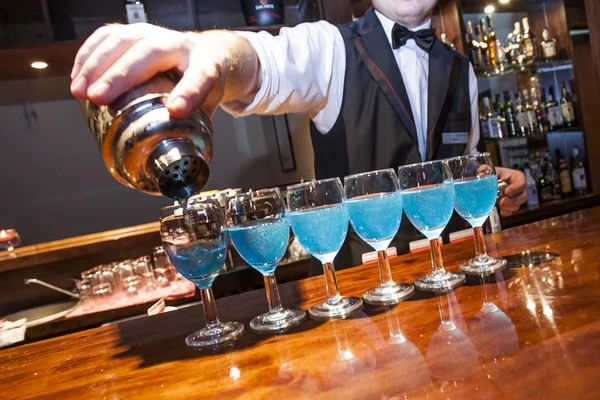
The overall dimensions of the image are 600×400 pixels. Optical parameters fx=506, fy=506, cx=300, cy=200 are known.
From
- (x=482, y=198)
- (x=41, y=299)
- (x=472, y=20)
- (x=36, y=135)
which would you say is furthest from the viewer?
(x=36, y=135)

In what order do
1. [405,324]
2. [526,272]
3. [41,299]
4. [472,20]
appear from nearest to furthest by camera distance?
[405,324] < [526,272] < [41,299] < [472,20]

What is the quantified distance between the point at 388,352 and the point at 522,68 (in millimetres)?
3699

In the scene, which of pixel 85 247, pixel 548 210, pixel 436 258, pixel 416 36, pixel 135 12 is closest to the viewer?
pixel 436 258

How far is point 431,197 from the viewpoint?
94 centimetres

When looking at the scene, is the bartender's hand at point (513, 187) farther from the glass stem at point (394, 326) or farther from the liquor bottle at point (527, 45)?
the liquor bottle at point (527, 45)

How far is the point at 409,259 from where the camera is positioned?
3.93 feet

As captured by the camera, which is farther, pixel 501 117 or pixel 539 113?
pixel 539 113

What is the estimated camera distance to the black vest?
1.92 m

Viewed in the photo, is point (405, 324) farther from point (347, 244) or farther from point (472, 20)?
point (472, 20)

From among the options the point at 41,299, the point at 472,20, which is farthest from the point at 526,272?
the point at 472,20

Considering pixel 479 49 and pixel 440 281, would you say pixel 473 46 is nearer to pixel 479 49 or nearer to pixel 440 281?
pixel 479 49

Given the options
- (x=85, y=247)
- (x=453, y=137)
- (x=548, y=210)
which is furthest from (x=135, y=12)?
(x=548, y=210)

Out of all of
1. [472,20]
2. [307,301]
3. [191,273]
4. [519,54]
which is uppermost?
[472,20]

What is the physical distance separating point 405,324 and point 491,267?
295 mm
